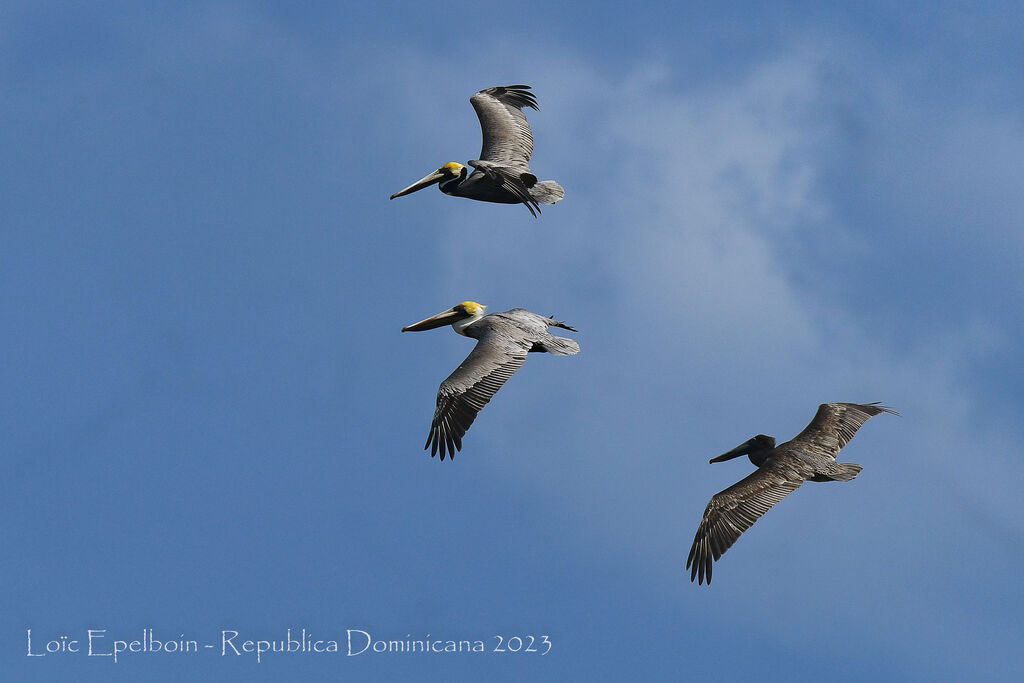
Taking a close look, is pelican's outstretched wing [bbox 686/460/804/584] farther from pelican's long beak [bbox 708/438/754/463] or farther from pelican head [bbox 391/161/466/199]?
pelican head [bbox 391/161/466/199]

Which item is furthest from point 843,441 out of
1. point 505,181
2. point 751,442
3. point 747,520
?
point 505,181

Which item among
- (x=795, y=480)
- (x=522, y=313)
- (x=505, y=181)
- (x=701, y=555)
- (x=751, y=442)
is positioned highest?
(x=505, y=181)

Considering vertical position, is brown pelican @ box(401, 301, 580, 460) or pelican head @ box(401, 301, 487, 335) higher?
pelican head @ box(401, 301, 487, 335)

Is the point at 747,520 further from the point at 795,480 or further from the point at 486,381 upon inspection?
the point at 486,381

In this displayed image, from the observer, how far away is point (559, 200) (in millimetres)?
23984

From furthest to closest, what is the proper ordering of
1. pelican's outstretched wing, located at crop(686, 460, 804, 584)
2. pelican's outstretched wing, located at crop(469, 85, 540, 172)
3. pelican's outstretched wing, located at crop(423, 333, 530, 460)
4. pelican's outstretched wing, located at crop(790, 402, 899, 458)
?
pelican's outstretched wing, located at crop(469, 85, 540, 172) < pelican's outstretched wing, located at crop(790, 402, 899, 458) < pelican's outstretched wing, located at crop(423, 333, 530, 460) < pelican's outstretched wing, located at crop(686, 460, 804, 584)

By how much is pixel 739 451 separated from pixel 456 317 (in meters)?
4.96

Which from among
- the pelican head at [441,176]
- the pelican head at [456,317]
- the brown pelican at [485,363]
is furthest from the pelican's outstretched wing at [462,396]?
the pelican head at [441,176]

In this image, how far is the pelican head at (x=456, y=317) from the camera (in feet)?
74.0

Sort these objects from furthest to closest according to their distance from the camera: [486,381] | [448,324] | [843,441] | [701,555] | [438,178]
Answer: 1. [438,178]
2. [448,324]
3. [843,441]
4. [486,381]
5. [701,555]

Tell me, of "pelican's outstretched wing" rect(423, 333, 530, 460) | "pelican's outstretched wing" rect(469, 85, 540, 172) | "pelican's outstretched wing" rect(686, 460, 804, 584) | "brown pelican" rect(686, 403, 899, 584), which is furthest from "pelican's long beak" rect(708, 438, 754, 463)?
"pelican's outstretched wing" rect(469, 85, 540, 172)

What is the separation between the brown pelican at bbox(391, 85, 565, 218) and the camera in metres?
23.3

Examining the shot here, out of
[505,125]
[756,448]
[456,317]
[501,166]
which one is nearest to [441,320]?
[456,317]

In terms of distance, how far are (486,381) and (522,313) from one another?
81.8 inches
